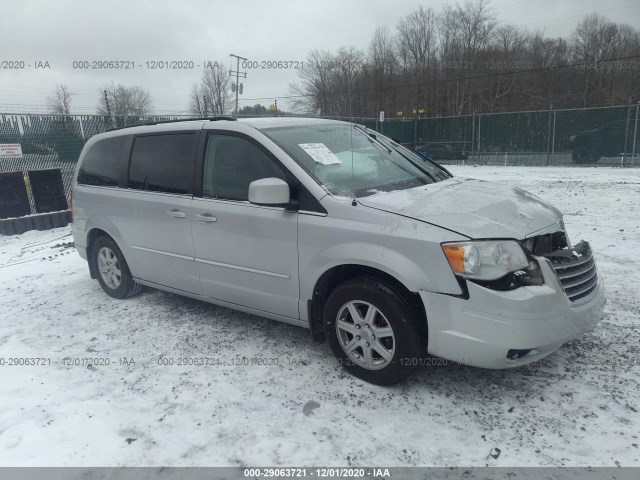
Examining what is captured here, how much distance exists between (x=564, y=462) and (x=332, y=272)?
171 cm

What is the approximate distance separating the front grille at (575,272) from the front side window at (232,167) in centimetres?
196

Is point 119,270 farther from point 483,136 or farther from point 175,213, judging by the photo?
point 483,136

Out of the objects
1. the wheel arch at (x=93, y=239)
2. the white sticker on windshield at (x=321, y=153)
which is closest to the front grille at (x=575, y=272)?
the white sticker on windshield at (x=321, y=153)

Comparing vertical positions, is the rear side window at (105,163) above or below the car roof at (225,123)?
below

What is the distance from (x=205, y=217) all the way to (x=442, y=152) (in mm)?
21847

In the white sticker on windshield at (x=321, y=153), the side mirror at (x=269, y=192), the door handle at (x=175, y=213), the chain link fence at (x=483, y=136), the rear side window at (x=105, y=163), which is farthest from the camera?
the chain link fence at (x=483, y=136)

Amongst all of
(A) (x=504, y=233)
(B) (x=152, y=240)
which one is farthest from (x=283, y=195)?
(B) (x=152, y=240)

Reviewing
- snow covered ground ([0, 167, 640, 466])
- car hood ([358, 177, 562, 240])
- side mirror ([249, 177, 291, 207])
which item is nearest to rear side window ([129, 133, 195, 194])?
side mirror ([249, 177, 291, 207])

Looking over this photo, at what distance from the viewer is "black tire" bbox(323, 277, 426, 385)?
2.74m

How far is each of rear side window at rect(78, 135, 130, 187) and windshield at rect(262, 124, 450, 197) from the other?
192 cm

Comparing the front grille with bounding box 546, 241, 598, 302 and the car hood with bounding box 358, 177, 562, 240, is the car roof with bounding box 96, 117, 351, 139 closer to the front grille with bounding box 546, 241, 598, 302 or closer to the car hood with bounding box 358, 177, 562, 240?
the car hood with bounding box 358, 177, 562, 240

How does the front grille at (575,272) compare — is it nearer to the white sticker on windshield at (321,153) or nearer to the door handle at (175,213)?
the white sticker on windshield at (321,153)

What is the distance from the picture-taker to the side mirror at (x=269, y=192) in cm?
302

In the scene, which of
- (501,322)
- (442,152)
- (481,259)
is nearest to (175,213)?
(481,259)
